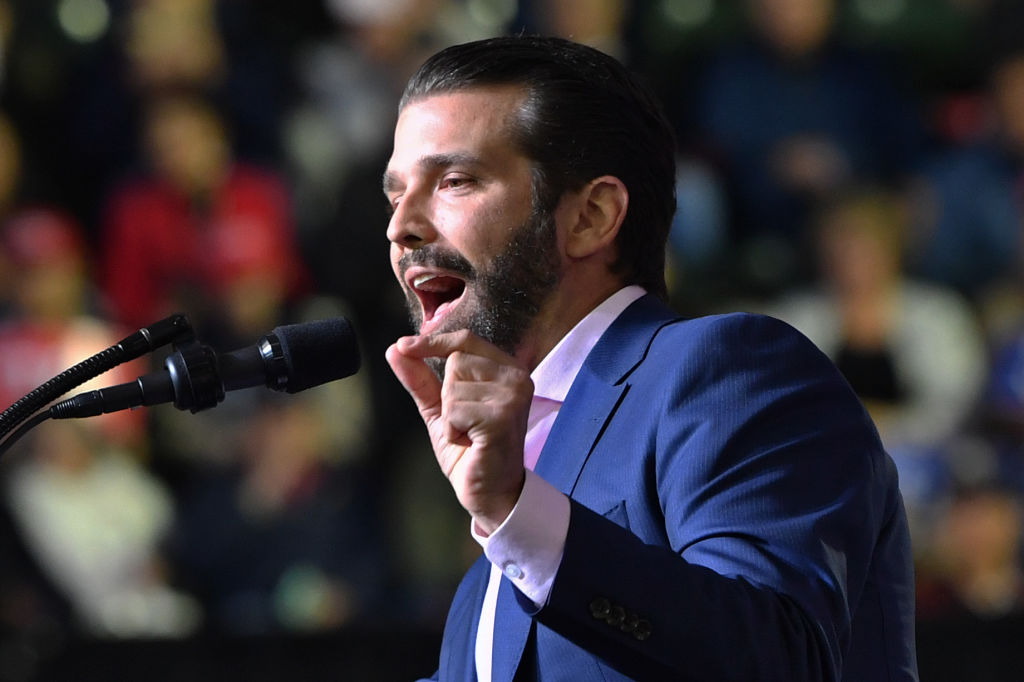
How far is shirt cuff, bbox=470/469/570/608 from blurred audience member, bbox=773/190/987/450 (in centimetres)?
373

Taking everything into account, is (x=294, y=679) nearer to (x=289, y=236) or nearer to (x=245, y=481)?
(x=245, y=481)

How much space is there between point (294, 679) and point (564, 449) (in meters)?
3.21

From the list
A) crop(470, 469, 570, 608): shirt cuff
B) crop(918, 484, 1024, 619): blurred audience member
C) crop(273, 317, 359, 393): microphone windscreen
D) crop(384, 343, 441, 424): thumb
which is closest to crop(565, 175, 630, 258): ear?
crop(273, 317, 359, 393): microphone windscreen

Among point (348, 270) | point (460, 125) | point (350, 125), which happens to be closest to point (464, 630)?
point (460, 125)

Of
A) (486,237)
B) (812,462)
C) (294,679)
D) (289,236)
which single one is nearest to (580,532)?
(812,462)

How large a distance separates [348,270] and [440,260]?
3.08 metres

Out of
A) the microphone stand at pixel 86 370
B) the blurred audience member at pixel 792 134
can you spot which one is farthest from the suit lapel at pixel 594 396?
the blurred audience member at pixel 792 134

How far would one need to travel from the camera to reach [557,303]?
6.86 ft

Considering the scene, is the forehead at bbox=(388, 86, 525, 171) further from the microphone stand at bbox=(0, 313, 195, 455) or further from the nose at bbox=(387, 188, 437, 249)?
the microphone stand at bbox=(0, 313, 195, 455)

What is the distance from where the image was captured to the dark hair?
2113mm

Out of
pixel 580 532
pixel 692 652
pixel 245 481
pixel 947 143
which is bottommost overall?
pixel 245 481

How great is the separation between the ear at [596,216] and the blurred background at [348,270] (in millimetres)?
2853

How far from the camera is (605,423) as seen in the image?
1787mm

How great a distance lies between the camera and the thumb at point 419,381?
1518 millimetres
